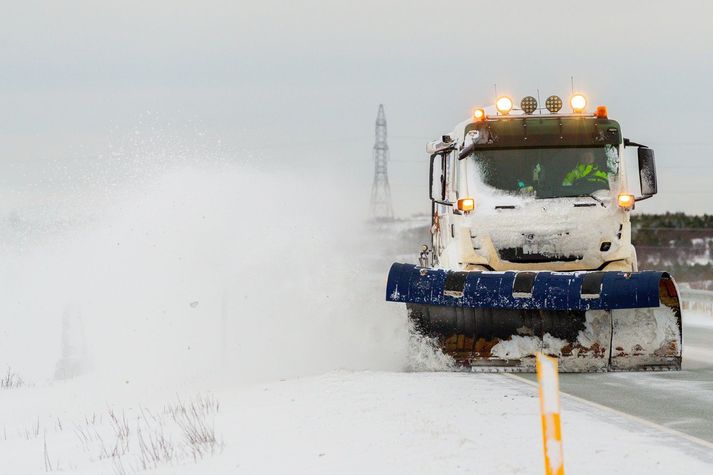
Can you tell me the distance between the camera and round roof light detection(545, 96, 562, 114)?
12.5 metres

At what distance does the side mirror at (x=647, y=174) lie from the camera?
1186cm

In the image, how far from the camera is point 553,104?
494 inches

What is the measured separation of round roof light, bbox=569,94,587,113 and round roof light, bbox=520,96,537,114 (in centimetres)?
43

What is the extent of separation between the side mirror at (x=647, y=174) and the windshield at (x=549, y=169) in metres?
0.28

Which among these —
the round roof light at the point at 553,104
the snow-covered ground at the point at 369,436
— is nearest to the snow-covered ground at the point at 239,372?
the snow-covered ground at the point at 369,436

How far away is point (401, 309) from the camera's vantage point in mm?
13914

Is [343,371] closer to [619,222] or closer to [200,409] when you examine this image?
[200,409]

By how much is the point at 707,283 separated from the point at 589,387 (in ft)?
87.5

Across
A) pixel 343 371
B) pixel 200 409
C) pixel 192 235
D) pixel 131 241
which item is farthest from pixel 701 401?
pixel 131 241

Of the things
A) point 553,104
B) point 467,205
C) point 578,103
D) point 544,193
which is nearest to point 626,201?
point 544,193

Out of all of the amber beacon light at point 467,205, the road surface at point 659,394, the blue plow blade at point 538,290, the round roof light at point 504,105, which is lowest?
the road surface at point 659,394

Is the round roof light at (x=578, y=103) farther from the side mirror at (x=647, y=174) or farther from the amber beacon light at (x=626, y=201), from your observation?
the amber beacon light at (x=626, y=201)

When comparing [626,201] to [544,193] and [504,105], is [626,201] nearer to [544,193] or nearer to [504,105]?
[544,193]

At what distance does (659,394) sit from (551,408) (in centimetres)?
517
